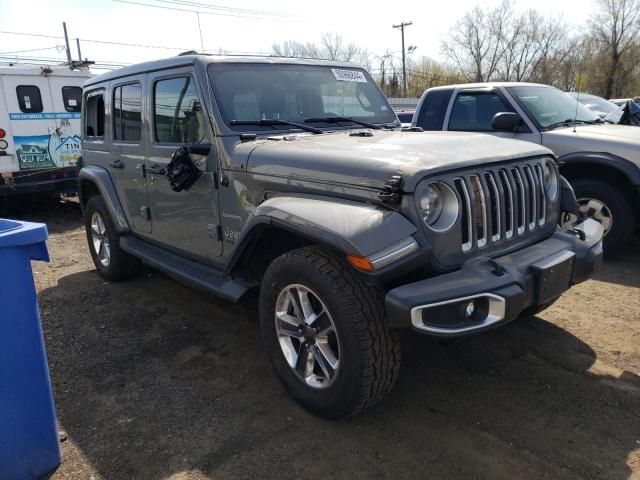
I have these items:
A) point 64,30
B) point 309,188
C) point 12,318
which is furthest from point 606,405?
point 64,30

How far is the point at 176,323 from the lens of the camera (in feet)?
14.4

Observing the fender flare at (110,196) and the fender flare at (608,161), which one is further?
the fender flare at (608,161)

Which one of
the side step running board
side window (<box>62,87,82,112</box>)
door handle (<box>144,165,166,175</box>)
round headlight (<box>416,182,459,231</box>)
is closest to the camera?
round headlight (<box>416,182,459,231</box>)

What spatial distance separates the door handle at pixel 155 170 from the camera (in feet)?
13.3

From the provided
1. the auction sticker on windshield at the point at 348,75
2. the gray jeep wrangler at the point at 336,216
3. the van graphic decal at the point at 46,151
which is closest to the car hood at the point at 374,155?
the gray jeep wrangler at the point at 336,216

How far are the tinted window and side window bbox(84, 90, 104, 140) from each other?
3.80 m

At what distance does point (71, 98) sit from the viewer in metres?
10.5

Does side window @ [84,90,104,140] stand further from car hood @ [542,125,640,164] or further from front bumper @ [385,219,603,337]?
car hood @ [542,125,640,164]

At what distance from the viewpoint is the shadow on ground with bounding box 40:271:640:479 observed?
2.53 meters

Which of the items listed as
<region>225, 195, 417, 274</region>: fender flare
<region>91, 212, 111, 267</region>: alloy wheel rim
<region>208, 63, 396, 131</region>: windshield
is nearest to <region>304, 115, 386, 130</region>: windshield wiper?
<region>208, 63, 396, 131</region>: windshield

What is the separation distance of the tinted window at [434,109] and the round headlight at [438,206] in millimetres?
4248

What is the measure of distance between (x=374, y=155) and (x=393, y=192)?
1.17 ft

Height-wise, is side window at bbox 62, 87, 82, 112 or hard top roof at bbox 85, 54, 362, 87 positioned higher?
side window at bbox 62, 87, 82, 112

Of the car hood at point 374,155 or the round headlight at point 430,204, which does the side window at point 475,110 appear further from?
the round headlight at point 430,204
